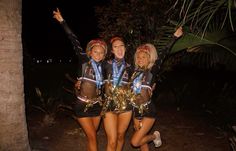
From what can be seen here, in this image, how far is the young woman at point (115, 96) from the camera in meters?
4.33

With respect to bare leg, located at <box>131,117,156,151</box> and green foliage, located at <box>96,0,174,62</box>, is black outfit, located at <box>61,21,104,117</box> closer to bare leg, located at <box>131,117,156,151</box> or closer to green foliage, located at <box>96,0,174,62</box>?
bare leg, located at <box>131,117,156,151</box>

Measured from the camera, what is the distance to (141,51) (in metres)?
4.41

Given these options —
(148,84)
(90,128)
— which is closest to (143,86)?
(148,84)

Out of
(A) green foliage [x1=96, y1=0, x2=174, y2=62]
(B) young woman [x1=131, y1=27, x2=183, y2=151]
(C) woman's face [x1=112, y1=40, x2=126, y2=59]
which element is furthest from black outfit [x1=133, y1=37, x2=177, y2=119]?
(A) green foliage [x1=96, y1=0, x2=174, y2=62]

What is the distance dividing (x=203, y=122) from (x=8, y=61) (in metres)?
4.32

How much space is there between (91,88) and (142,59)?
2.38 feet

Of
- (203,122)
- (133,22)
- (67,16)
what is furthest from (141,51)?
(67,16)

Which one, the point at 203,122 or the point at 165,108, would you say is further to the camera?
the point at 165,108

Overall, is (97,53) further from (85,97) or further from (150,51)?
(150,51)

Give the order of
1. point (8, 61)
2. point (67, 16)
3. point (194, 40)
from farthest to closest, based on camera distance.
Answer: point (67, 16) → point (194, 40) → point (8, 61)

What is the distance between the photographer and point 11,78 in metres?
4.30

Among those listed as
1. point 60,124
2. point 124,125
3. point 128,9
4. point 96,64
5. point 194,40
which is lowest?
point 60,124

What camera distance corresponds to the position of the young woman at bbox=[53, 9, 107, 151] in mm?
4281

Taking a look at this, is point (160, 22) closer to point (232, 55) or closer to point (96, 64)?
point (232, 55)
